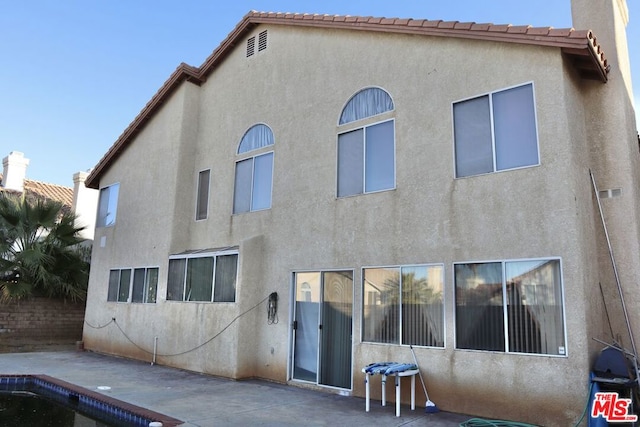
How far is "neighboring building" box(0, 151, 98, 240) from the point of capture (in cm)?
2241

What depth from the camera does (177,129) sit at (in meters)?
14.0

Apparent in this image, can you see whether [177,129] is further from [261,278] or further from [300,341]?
[300,341]

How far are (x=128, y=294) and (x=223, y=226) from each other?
4.62 meters

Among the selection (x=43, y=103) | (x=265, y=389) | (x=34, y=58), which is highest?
(x=34, y=58)

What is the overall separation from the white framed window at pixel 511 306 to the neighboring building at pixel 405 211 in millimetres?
24

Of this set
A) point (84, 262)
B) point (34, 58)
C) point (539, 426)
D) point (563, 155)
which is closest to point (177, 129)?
point (84, 262)

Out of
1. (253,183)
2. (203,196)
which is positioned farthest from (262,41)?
(203,196)

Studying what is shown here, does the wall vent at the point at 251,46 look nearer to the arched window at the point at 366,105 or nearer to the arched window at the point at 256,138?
the arched window at the point at 256,138

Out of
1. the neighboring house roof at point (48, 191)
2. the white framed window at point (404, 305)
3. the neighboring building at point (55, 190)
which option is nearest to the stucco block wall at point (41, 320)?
the neighboring building at point (55, 190)

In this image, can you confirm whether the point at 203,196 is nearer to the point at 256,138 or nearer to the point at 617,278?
the point at 256,138

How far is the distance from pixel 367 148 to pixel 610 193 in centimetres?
440

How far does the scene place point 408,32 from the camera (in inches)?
356

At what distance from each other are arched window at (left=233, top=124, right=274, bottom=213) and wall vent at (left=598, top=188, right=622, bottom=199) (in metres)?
7.01

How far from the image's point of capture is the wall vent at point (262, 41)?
12.5 metres
